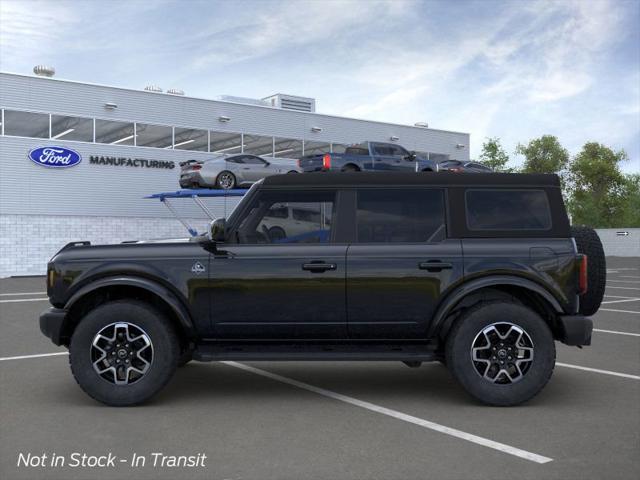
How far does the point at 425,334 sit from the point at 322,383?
4.49ft

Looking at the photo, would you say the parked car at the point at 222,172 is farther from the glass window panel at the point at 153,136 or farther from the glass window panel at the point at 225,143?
the glass window panel at the point at 225,143

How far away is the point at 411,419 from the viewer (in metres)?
5.24

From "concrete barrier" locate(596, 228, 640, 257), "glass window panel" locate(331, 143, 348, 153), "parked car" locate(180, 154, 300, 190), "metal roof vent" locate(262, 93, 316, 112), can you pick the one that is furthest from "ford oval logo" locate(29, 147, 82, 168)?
"concrete barrier" locate(596, 228, 640, 257)

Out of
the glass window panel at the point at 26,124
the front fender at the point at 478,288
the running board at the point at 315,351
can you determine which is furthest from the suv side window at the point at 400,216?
the glass window panel at the point at 26,124

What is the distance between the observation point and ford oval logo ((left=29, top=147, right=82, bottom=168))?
28234mm

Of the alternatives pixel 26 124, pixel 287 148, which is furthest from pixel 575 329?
pixel 287 148

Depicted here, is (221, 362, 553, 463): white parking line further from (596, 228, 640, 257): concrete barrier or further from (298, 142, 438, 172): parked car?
(596, 228, 640, 257): concrete barrier

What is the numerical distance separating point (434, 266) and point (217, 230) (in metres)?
1.84

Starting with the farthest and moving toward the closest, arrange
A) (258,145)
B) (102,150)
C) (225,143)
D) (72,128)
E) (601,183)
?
(601,183) < (258,145) < (225,143) < (102,150) < (72,128)

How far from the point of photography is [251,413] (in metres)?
5.44

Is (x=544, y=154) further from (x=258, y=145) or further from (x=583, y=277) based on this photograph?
(x=583, y=277)

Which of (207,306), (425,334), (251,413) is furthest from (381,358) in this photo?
(207,306)

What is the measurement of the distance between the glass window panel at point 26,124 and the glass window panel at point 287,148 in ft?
36.9

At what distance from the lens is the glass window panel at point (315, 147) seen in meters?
35.8
